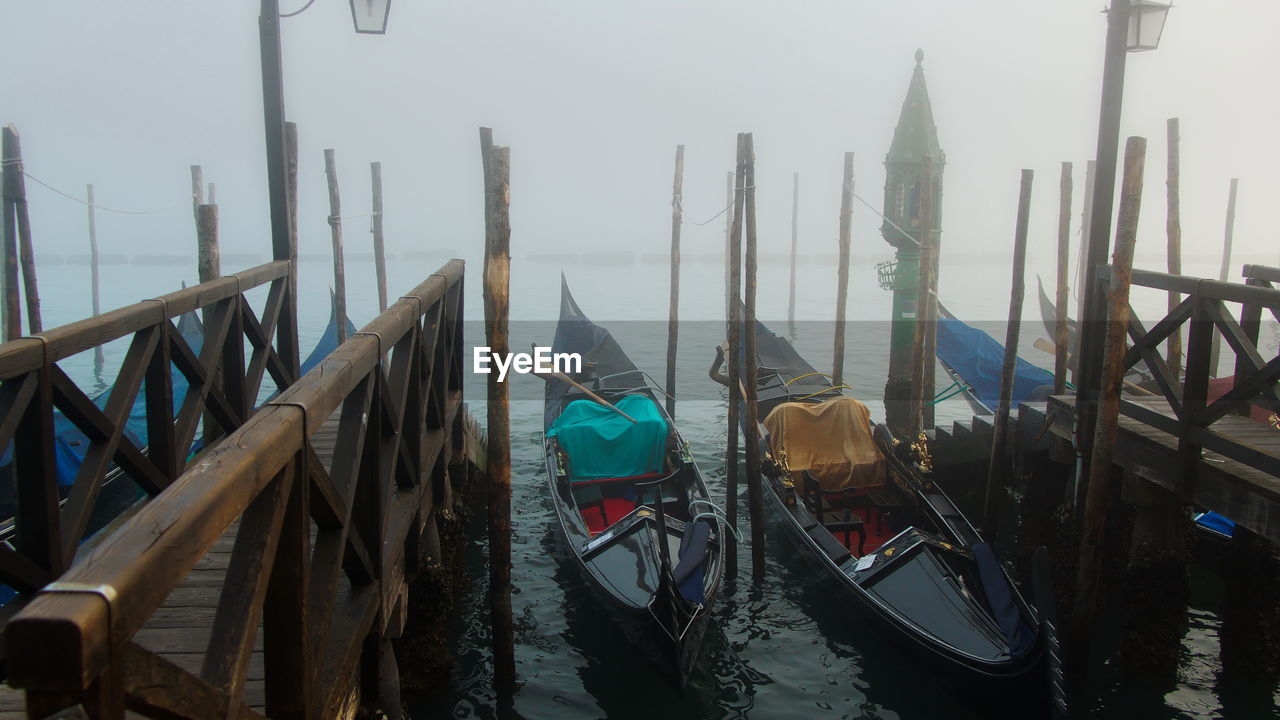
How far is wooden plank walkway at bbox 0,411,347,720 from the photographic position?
217 cm

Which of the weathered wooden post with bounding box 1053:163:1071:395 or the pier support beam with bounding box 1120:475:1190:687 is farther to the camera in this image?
the weathered wooden post with bounding box 1053:163:1071:395

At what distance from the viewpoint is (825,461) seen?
8.05 meters

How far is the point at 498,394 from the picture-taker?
5.08 m

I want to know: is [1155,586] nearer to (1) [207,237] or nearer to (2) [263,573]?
(2) [263,573]

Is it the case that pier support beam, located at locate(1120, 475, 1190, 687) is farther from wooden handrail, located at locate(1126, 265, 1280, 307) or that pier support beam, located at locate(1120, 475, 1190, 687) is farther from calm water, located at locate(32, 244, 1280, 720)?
wooden handrail, located at locate(1126, 265, 1280, 307)

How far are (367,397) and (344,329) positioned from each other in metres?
9.76

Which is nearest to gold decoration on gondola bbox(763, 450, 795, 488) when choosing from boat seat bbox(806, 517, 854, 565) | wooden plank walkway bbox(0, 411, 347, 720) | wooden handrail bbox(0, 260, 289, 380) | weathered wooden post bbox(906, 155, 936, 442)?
boat seat bbox(806, 517, 854, 565)

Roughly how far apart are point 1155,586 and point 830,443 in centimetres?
339

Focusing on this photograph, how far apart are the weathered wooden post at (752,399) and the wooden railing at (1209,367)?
2703 mm

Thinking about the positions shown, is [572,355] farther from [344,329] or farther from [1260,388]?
[1260,388]

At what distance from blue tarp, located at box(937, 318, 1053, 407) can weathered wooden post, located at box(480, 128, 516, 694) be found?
7.42 meters

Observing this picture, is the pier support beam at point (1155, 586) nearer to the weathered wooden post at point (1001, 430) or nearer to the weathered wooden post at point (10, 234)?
the weathered wooden post at point (1001, 430)

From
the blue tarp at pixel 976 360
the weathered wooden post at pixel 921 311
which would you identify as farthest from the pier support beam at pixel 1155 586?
the blue tarp at pixel 976 360

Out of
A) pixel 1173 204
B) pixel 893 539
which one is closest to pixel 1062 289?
pixel 1173 204
